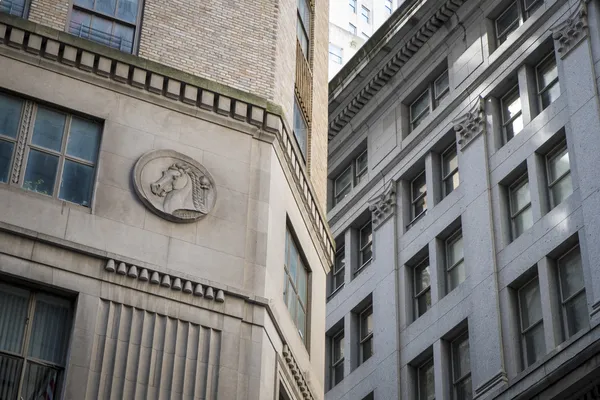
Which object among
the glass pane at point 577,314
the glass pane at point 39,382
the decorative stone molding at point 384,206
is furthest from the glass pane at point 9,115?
the decorative stone molding at point 384,206

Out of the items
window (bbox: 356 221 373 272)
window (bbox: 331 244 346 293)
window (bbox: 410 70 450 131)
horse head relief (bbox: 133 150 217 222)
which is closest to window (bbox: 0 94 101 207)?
horse head relief (bbox: 133 150 217 222)

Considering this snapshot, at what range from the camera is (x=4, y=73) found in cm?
2633

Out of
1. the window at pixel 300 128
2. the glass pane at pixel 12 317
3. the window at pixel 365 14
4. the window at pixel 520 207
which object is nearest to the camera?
A: the glass pane at pixel 12 317

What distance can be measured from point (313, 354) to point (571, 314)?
12502 millimetres

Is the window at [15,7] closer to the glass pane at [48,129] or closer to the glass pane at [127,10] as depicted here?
the glass pane at [127,10]

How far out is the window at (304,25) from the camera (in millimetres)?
33375

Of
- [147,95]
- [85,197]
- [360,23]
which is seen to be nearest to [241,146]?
[147,95]

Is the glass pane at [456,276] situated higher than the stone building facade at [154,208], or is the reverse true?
the glass pane at [456,276]

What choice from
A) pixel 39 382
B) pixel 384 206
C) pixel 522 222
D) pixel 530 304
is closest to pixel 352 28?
pixel 384 206

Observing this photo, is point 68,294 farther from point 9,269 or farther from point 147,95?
point 147,95

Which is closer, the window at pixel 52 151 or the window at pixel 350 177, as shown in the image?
the window at pixel 52 151

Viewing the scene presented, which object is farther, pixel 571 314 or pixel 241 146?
pixel 571 314

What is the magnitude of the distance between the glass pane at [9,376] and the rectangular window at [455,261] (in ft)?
80.5

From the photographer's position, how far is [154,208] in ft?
85.6
